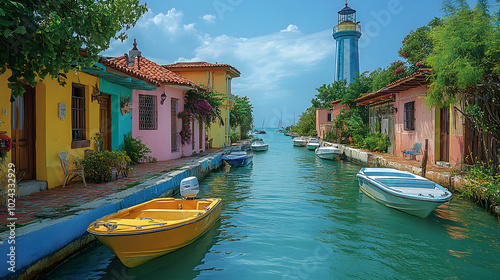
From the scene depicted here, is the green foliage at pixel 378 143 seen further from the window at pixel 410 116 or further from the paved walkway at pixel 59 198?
the paved walkway at pixel 59 198

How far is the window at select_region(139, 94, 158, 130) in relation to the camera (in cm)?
1365

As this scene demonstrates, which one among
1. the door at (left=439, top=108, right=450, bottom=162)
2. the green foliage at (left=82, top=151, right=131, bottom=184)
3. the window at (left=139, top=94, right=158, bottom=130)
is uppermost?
the window at (left=139, top=94, right=158, bottom=130)

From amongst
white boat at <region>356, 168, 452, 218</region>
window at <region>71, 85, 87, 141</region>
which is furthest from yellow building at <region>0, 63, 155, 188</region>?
white boat at <region>356, 168, 452, 218</region>

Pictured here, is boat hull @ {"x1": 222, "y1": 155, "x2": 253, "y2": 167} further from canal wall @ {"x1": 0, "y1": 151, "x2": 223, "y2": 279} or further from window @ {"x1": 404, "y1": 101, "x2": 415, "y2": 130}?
canal wall @ {"x1": 0, "y1": 151, "x2": 223, "y2": 279}

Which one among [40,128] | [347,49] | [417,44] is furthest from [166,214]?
[347,49]

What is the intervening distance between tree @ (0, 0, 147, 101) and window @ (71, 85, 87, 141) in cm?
405

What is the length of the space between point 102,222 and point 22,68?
102 inches

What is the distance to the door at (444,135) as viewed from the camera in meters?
12.8

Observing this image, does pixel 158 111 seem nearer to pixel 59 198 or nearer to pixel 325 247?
pixel 59 198

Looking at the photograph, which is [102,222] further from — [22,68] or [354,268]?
[354,268]

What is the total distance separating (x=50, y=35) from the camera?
414 centimetres

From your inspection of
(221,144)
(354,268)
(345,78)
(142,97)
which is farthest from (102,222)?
(345,78)

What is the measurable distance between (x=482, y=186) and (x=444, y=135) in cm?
559

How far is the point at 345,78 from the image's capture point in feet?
160
